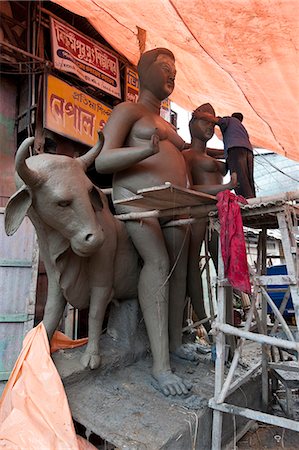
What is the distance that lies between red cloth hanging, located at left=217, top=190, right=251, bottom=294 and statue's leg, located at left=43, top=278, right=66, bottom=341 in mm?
1381

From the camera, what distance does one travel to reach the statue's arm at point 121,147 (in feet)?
8.73

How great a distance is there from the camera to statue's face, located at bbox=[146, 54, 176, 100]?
3205mm

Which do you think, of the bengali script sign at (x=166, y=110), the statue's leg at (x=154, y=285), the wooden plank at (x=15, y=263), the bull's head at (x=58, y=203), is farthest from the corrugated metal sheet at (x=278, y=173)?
the bull's head at (x=58, y=203)

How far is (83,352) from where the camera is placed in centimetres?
293

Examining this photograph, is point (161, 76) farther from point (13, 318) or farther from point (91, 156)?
point (13, 318)

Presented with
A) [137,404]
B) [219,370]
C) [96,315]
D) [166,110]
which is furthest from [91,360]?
[166,110]

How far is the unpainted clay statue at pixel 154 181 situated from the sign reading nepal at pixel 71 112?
1812 millimetres

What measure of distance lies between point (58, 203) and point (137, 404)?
1.58 meters

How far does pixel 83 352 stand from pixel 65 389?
43 centimetres

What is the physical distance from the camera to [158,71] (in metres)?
3.20

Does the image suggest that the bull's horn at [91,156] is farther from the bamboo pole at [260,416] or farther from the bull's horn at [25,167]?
the bamboo pole at [260,416]

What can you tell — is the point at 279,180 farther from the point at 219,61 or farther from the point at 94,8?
the point at 94,8

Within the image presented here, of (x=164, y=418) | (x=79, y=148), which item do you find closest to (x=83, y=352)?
(x=164, y=418)

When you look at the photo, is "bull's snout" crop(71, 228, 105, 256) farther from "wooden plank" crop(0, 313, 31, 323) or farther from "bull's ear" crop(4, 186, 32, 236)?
"wooden plank" crop(0, 313, 31, 323)
